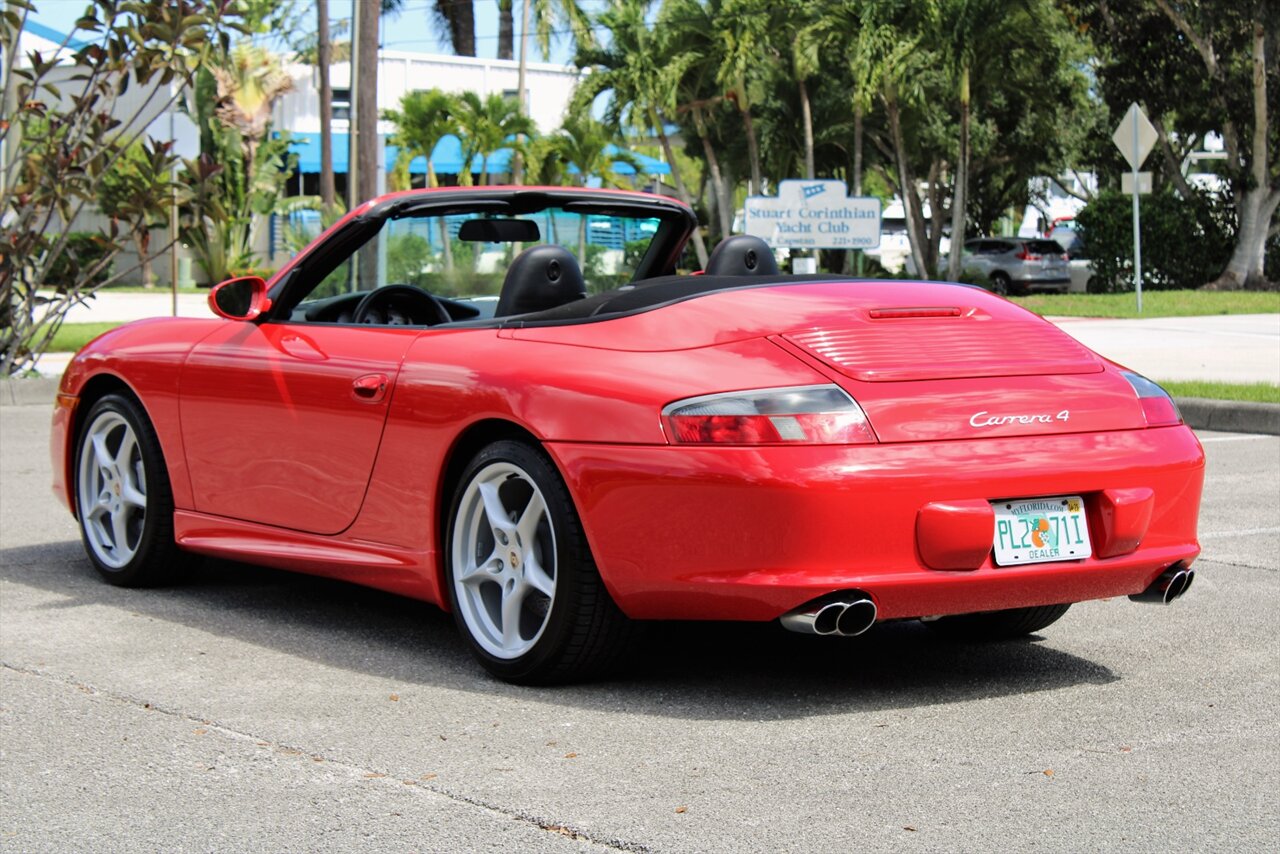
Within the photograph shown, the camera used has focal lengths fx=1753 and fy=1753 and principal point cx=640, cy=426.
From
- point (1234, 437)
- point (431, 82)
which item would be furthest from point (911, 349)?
point (431, 82)

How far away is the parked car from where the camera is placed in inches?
1645

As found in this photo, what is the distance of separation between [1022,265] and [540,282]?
37658 millimetres

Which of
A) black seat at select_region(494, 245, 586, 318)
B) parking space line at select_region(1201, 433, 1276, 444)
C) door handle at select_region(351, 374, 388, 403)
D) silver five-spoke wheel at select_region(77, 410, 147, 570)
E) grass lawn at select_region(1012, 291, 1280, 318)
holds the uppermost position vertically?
black seat at select_region(494, 245, 586, 318)

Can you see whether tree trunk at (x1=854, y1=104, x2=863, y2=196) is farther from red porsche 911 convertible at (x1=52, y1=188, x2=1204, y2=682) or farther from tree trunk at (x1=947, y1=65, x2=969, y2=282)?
red porsche 911 convertible at (x1=52, y1=188, x2=1204, y2=682)

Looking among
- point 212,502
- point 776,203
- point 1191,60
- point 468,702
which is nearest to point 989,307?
point 468,702

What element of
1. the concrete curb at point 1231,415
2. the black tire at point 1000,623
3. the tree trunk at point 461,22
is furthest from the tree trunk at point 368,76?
the tree trunk at point 461,22

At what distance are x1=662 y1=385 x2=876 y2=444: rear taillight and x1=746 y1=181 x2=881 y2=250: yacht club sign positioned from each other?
56.9 ft

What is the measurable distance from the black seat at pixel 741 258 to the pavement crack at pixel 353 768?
2.28 metres

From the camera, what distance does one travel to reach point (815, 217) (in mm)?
21672

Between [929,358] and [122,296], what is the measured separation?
1484 inches

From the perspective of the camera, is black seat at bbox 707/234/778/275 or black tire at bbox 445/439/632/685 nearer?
black tire at bbox 445/439/632/685

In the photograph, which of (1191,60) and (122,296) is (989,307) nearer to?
(1191,60)

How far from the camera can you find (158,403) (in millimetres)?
6152

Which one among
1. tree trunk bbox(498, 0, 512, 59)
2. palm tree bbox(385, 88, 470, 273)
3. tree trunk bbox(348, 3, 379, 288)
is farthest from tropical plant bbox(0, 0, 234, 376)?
tree trunk bbox(498, 0, 512, 59)
